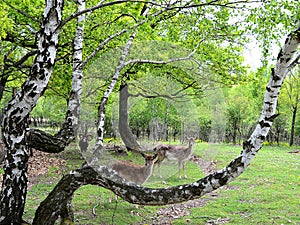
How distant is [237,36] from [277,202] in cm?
561

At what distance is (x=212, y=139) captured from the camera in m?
3.55

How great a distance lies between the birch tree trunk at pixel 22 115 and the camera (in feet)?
15.7

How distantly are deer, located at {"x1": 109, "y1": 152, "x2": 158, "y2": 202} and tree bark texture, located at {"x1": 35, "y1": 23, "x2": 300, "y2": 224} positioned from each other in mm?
125

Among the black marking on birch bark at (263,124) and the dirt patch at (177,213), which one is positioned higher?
the black marking on birch bark at (263,124)

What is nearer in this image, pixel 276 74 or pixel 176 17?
pixel 276 74

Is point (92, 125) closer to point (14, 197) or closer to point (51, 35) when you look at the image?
point (51, 35)

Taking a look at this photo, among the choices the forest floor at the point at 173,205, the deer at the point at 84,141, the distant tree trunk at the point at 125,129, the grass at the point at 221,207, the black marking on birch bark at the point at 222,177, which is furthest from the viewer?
the grass at the point at 221,207

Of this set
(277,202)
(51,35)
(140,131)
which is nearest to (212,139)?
(140,131)

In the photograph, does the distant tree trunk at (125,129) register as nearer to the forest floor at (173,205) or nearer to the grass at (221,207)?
the forest floor at (173,205)

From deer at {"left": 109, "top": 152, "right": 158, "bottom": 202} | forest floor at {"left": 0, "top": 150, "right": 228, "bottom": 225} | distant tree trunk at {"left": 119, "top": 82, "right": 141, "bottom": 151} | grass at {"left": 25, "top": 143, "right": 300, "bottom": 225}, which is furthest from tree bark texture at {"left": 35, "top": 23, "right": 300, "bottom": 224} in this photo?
distant tree trunk at {"left": 119, "top": 82, "right": 141, "bottom": 151}

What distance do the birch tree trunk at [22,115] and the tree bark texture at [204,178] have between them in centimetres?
52

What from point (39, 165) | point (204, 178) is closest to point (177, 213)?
point (204, 178)

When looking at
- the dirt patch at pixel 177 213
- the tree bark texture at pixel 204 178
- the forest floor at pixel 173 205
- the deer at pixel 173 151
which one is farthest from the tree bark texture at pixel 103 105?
the dirt patch at pixel 177 213

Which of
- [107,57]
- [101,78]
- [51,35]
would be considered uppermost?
[51,35]
